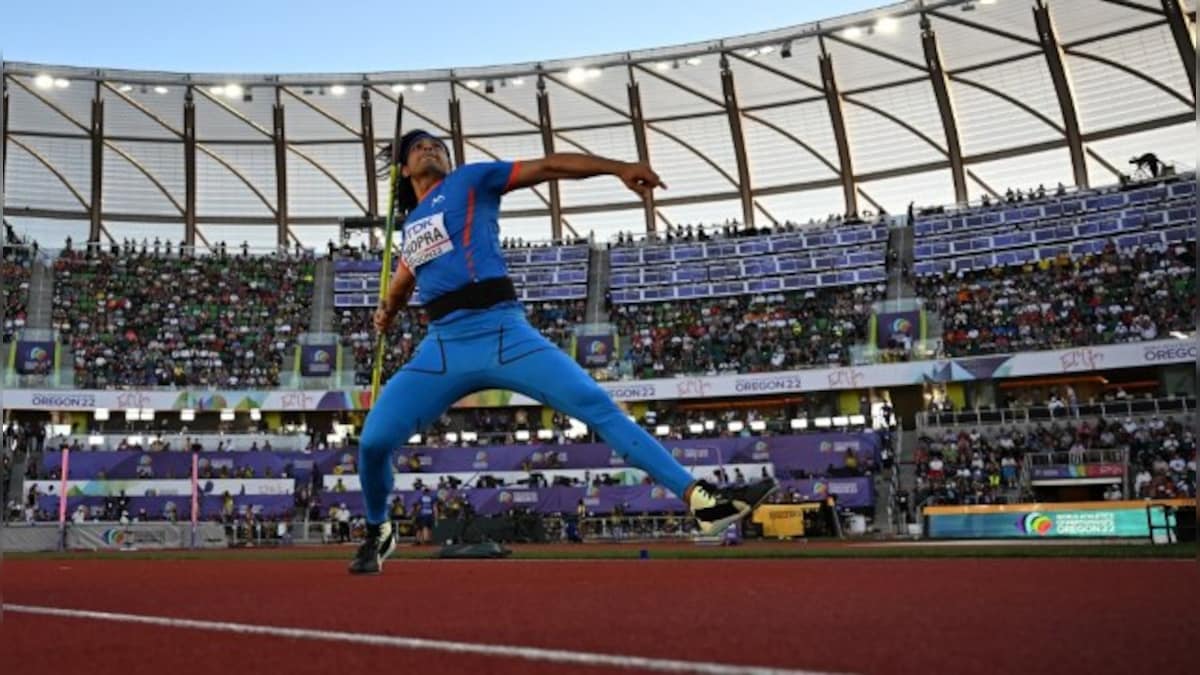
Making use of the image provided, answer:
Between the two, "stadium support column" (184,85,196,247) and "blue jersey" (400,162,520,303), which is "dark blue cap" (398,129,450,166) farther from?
"stadium support column" (184,85,196,247)

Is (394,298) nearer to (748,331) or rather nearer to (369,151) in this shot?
(748,331)

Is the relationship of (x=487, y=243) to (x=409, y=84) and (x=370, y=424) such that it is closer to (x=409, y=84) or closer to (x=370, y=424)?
(x=370, y=424)

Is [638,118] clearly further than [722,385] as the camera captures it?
Yes

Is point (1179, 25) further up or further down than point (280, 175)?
further up

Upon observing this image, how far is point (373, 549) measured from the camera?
660 cm

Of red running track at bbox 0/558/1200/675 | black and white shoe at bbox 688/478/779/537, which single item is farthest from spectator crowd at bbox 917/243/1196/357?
black and white shoe at bbox 688/478/779/537

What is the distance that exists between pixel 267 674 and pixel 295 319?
44.4 m

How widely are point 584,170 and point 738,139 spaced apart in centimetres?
4341

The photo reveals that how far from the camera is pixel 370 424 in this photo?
5.66 meters

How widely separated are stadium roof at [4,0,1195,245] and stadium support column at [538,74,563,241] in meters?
0.10

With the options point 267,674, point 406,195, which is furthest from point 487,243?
point 267,674

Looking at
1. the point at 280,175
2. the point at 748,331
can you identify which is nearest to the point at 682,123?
the point at 748,331

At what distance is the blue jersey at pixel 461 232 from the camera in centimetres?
558

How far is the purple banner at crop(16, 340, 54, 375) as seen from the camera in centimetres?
4009
